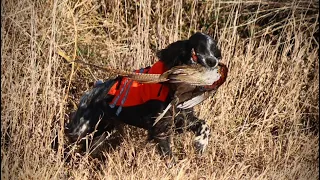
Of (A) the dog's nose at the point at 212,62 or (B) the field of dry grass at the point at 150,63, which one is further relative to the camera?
(B) the field of dry grass at the point at 150,63

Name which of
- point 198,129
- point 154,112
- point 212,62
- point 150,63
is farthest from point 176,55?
point 150,63

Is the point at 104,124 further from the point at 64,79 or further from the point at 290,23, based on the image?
the point at 290,23

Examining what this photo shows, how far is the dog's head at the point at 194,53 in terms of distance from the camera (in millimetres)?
4676

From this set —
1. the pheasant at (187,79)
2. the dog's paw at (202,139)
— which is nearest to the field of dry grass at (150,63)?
the dog's paw at (202,139)

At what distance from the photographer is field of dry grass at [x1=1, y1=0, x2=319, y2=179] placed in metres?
4.77

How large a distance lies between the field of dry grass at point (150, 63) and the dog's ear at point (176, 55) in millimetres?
684

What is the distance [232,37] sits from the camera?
6.21 meters

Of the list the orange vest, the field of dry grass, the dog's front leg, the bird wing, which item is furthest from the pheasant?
the field of dry grass

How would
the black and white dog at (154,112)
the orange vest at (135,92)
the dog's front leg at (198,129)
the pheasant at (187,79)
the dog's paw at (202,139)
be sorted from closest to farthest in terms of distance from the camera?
1. the pheasant at (187,79)
2. the black and white dog at (154,112)
3. the orange vest at (135,92)
4. the dog's front leg at (198,129)
5. the dog's paw at (202,139)

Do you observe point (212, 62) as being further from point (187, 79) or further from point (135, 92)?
point (135, 92)

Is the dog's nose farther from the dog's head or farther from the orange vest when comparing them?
the orange vest

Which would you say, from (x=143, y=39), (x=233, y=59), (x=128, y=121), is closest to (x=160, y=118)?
(x=128, y=121)

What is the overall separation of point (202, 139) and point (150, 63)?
1031 mm

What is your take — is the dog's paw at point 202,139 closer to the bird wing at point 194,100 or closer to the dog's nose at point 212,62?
the bird wing at point 194,100
